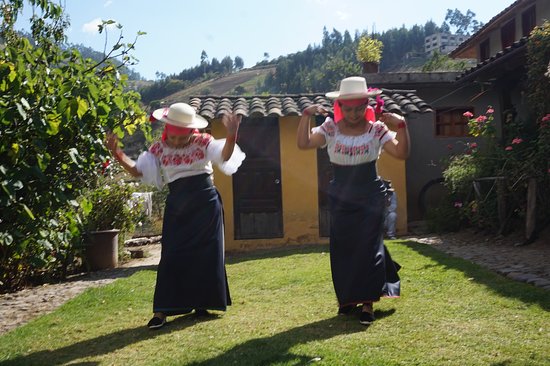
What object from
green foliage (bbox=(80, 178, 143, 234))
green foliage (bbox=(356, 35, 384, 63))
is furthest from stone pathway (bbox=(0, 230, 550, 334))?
green foliage (bbox=(356, 35, 384, 63))

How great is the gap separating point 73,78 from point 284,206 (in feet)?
25.8

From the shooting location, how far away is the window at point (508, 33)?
55.4 ft

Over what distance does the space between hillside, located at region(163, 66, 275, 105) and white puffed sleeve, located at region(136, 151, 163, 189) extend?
95.9 meters

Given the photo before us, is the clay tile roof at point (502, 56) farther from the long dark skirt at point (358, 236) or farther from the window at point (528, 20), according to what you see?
the long dark skirt at point (358, 236)

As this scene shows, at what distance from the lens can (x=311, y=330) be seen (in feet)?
13.6

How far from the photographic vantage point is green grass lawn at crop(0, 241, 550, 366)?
3467 millimetres

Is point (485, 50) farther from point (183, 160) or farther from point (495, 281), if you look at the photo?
point (183, 160)

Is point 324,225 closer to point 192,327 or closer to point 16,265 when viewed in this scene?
point 16,265

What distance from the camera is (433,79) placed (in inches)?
586

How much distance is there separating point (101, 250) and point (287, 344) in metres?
6.64

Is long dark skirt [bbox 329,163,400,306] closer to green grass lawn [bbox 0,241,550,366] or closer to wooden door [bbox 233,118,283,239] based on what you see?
green grass lawn [bbox 0,241,550,366]

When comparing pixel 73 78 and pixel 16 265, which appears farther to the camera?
pixel 16 265

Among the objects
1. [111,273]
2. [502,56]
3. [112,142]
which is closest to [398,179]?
[502,56]

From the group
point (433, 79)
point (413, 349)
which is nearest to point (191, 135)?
point (413, 349)
